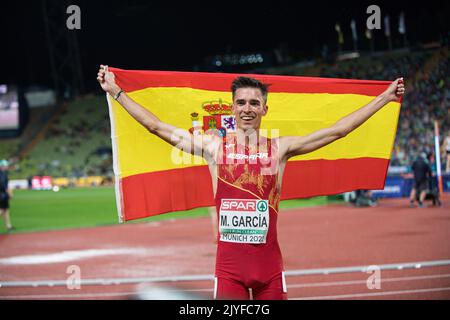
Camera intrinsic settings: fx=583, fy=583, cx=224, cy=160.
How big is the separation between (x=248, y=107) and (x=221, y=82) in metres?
1.44

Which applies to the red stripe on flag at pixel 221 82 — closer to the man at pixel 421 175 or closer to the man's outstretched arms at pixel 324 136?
the man's outstretched arms at pixel 324 136

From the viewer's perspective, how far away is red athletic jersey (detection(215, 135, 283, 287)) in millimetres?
4086

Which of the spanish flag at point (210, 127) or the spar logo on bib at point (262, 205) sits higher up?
the spanish flag at point (210, 127)

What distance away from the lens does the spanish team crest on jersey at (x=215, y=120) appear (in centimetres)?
538

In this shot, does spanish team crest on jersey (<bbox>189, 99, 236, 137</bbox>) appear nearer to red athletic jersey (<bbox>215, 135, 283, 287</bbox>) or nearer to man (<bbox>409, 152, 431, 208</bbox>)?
red athletic jersey (<bbox>215, 135, 283, 287</bbox>)

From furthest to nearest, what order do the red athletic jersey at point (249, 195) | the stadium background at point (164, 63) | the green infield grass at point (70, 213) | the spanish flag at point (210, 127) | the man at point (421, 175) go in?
the stadium background at point (164, 63) → the green infield grass at point (70, 213) → the man at point (421, 175) → the spanish flag at point (210, 127) → the red athletic jersey at point (249, 195)

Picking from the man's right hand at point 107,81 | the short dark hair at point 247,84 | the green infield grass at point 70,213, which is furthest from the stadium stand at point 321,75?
the man's right hand at point 107,81

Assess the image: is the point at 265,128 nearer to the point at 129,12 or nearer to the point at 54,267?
the point at 129,12

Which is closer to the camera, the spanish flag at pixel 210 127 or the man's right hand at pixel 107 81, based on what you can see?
the man's right hand at pixel 107 81

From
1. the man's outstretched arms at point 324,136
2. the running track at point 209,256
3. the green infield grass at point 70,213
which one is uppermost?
the man's outstretched arms at point 324,136

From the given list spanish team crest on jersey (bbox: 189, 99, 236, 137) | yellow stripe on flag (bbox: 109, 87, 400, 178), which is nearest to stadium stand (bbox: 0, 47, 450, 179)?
yellow stripe on flag (bbox: 109, 87, 400, 178)

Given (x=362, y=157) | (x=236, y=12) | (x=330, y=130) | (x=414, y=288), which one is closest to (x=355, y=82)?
(x=362, y=157)

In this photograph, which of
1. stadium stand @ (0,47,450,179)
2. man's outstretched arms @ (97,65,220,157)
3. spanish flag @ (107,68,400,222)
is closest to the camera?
man's outstretched arms @ (97,65,220,157)

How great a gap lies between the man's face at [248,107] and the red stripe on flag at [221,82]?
899 mm
